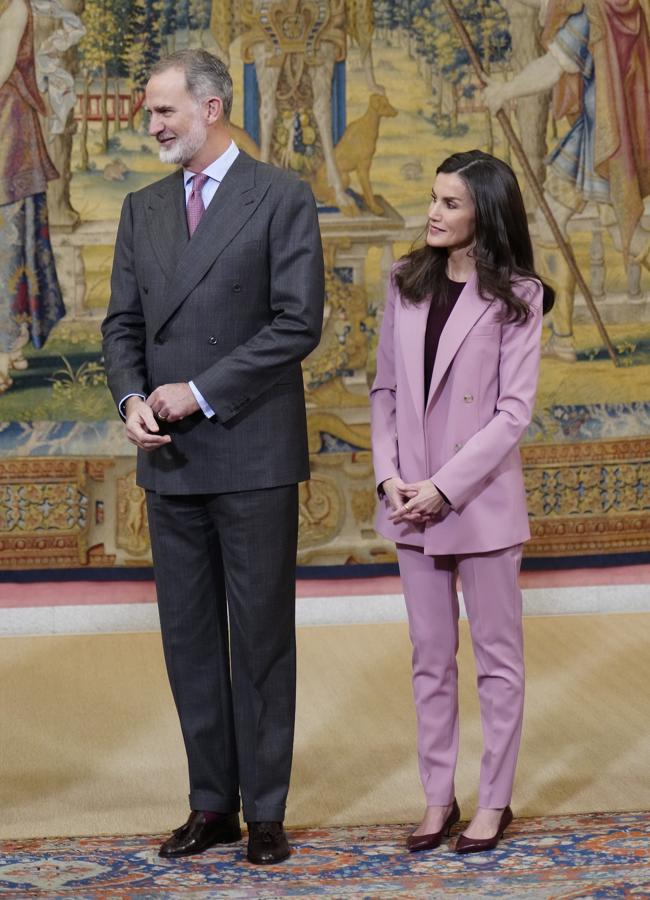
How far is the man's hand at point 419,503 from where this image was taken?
370cm

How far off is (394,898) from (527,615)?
383 centimetres

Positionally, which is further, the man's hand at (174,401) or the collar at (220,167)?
the collar at (220,167)

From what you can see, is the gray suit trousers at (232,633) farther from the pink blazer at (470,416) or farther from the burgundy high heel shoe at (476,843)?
the burgundy high heel shoe at (476,843)

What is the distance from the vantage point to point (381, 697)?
5629 millimetres

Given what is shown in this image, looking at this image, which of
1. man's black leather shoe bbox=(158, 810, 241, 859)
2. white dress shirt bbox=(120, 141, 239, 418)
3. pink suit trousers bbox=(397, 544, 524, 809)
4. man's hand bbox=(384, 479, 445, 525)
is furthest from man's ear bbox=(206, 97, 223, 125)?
man's black leather shoe bbox=(158, 810, 241, 859)

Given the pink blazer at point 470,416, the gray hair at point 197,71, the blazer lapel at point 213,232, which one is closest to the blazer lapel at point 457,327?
the pink blazer at point 470,416

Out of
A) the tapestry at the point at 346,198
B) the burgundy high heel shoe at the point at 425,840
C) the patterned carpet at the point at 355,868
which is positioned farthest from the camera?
the tapestry at the point at 346,198

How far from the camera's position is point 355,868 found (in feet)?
12.0

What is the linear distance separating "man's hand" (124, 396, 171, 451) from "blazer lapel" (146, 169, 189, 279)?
0.38m

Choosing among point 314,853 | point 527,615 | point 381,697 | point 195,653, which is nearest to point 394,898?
point 314,853

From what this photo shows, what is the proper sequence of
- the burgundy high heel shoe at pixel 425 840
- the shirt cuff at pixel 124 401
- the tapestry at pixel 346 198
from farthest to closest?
the tapestry at pixel 346 198, the burgundy high heel shoe at pixel 425 840, the shirt cuff at pixel 124 401

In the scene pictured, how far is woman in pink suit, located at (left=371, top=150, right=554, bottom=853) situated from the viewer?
3723 mm

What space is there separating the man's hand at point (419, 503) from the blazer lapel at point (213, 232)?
2.67 ft

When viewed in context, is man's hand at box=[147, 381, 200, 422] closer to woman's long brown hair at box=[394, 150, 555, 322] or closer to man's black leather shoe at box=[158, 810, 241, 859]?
woman's long brown hair at box=[394, 150, 555, 322]
